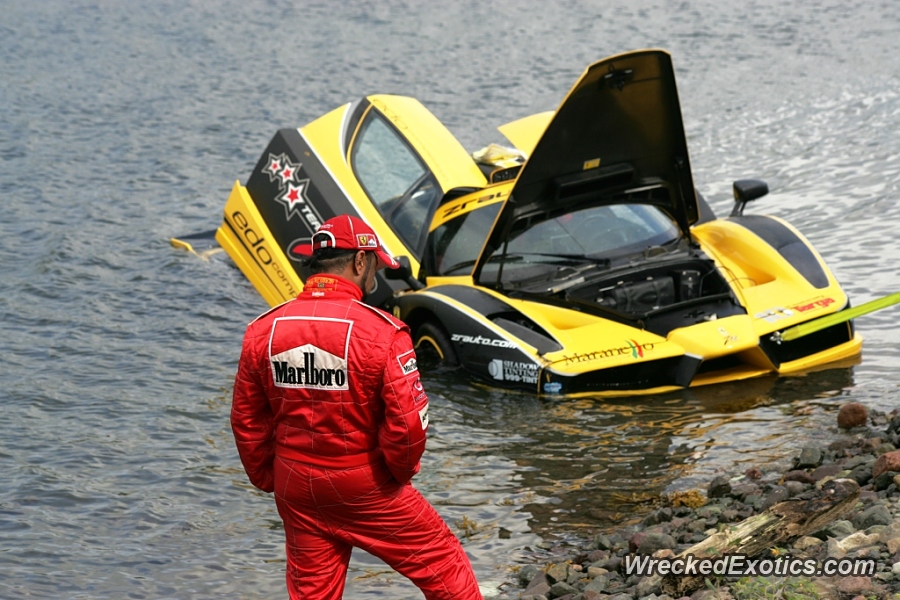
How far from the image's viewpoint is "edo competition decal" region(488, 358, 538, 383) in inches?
300

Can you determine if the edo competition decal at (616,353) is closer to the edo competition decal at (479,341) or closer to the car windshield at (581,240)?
the edo competition decal at (479,341)

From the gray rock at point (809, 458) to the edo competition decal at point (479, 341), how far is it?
2.07 metres

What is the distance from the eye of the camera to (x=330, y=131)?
33.1ft

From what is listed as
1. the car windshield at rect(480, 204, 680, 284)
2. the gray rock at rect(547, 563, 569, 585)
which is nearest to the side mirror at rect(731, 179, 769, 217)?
the car windshield at rect(480, 204, 680, 284)

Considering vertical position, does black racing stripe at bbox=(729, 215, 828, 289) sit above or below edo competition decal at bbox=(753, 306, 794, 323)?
above

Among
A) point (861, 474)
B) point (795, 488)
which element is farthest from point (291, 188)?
point (861, 474)

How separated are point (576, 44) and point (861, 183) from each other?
9279 millimetres

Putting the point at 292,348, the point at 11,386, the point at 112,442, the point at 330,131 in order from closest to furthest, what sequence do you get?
the point at 292,348
the point at 112,442
the point at 11,386
the point at 330,131

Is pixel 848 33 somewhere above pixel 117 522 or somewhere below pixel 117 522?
above

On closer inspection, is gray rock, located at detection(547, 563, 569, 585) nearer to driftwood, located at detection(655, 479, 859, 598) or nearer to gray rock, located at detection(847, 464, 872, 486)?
driftwood, located at detection(655, 479, 859, 598)

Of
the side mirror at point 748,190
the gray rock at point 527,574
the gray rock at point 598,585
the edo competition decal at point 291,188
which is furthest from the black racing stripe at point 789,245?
the gray rock at point 598,585

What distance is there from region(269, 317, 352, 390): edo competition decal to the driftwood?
1717 millimetres

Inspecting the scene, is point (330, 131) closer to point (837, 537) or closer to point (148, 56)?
point (837, 537)

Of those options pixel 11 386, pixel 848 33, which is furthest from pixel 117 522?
pixel 848 33
